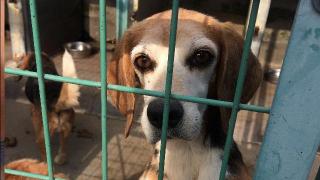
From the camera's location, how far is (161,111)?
151 cm

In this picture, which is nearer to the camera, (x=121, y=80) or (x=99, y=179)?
(x=121, y=80)

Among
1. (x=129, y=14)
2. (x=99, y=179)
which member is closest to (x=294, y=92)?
(x=99, y=179)

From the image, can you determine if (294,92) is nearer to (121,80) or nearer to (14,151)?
(121,80)

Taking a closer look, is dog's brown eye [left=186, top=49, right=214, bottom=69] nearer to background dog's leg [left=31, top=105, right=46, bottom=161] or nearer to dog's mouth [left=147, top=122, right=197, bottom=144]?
dog's mouth [left=147, top=122, right=197, bottom=144]

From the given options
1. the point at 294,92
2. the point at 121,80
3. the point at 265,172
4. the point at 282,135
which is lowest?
the point at 121,80

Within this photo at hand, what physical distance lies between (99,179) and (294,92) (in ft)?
8.74

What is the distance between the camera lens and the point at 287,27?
18.8 ft

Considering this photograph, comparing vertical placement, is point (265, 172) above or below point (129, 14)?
above

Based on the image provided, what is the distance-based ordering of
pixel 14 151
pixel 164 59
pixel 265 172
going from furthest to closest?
pixel 14 151 → pixel 164 59 → pixel 265 172

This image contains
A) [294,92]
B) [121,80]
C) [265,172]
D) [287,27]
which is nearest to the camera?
[294,92]

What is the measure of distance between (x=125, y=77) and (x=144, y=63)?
193 mm

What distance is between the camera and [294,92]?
3.29ft

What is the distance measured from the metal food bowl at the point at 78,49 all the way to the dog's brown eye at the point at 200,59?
4143mm

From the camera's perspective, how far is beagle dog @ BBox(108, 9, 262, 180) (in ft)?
5.93
